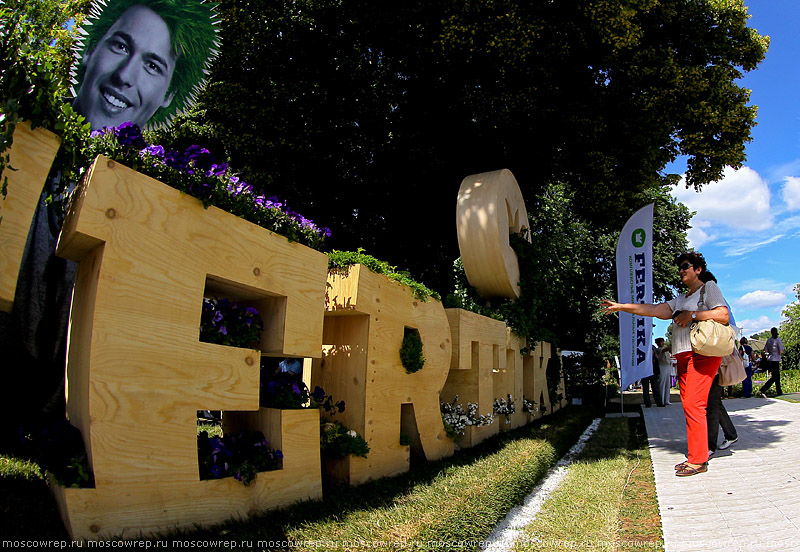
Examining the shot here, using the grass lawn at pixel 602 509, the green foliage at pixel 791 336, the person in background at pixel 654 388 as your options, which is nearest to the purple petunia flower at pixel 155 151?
the grass lawn at pixel 602 509

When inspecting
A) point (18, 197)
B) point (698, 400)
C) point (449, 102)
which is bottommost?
point (698, 400)

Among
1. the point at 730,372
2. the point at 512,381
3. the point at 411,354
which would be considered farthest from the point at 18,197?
the point at 512,381

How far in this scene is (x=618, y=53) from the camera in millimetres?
11016

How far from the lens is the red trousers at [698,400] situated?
16.7 ft

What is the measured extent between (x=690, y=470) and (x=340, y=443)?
339 cm

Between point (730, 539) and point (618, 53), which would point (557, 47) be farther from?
point (730, 539)

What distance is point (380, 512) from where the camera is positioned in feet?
12.1

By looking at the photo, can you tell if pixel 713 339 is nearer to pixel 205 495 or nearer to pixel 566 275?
pixel 205 495

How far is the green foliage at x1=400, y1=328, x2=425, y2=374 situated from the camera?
522cm

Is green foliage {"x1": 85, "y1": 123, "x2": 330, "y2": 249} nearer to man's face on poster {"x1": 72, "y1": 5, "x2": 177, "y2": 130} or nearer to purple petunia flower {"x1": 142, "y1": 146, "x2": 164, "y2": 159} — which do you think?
purple petunia flower {"x1": 142, "y1": 146, "x2": 164, "y2": 159}

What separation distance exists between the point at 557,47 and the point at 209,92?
6.93 meters

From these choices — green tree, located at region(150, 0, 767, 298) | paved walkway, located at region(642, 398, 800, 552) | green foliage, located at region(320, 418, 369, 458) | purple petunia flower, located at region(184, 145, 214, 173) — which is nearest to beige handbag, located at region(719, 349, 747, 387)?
paved walkway, located at region(642, 398, 800, 552)

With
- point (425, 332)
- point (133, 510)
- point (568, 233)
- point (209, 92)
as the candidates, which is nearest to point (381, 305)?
point (425, 332)

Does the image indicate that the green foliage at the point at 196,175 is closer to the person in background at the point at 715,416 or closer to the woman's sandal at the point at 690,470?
the woman's sandal at the point at 690,470
